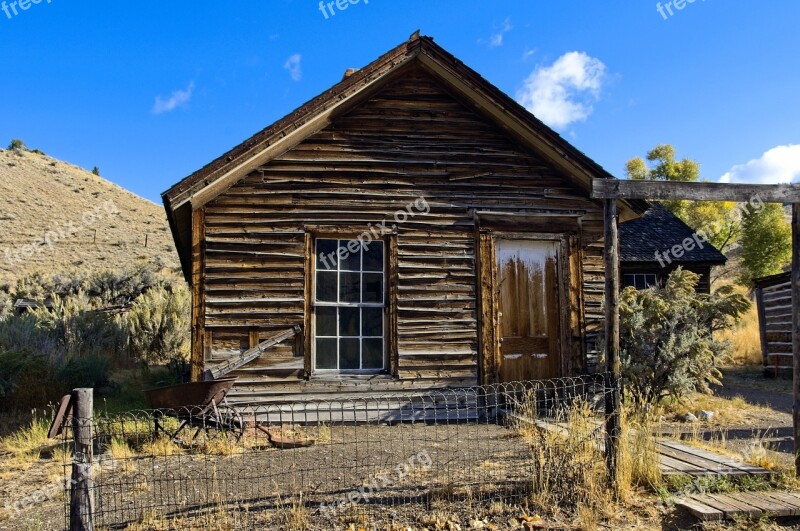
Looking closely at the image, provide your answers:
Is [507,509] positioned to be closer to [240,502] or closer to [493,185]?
[240,502]

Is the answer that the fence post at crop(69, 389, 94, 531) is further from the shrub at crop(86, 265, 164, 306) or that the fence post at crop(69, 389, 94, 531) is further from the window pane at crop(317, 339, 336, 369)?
the shrub at crop(86, 265, 164, 306)

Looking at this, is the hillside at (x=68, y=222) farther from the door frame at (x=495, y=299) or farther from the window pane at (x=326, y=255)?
the door frame at (x=495, y=299)

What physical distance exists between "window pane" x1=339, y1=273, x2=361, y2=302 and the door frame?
1.92m

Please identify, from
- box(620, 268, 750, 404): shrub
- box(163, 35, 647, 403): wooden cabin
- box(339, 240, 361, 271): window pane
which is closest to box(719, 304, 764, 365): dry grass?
box(620, 268, 750, 404): shrub

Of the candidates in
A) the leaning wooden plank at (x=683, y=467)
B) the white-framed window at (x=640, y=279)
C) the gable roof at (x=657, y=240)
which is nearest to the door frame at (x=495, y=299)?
the leaning wooden plank at (x=683, y=467)

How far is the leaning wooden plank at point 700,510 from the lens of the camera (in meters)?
4.96

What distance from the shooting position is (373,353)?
9039 mm

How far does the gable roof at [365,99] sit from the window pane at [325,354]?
2.68m

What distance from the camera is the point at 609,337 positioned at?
582 centimetres

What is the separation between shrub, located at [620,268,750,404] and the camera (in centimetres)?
920

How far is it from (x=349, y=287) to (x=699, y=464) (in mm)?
5150

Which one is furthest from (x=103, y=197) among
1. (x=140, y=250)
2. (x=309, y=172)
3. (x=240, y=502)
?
(x=240, y=502)

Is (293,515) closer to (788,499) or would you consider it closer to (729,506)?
(729,506)

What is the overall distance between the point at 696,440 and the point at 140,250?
37.5 meters
